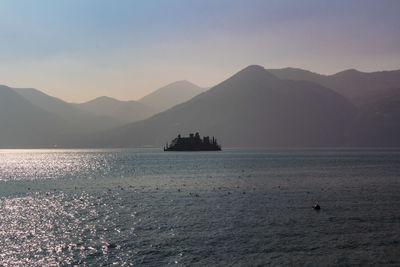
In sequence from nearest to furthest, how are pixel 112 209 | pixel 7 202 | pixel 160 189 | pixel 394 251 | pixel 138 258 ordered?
pixel 138 258 → pixel 394 251 → pixel 112 209 → pixel 7 202 → pixel 160 189

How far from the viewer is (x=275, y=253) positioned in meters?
30.8

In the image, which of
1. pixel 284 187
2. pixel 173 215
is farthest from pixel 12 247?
pixel 284 187

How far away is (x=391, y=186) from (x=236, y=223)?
46919mm

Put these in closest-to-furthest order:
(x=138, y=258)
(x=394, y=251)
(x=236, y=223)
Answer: (x=138, y=258), (x=394, y=251), (x=236, y=223)

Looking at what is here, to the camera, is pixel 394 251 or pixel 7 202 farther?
pixel 7 202

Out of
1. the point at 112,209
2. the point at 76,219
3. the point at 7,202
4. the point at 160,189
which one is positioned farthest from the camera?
the point at 160,189

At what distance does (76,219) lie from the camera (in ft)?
146

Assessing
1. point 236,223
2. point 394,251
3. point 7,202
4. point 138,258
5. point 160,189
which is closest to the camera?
point 138,258

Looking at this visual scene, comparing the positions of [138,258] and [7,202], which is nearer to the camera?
[138,258]

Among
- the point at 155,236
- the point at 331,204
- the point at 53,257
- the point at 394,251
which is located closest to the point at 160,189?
the point at 331,204

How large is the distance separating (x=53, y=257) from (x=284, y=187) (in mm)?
52659

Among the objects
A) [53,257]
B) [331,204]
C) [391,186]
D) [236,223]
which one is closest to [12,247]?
[53,257]

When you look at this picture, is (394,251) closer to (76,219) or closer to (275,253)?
(275,253)

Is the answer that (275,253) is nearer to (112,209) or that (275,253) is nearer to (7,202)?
(112,209)
